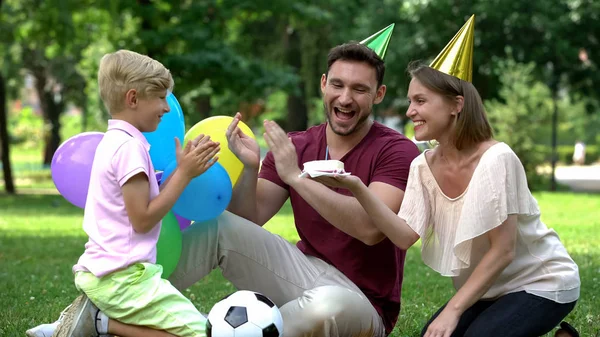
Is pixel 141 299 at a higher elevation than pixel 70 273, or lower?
higher

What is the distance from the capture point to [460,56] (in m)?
3.90

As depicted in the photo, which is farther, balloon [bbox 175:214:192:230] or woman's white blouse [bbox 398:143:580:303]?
balloon [bbox 175:214:192:230]

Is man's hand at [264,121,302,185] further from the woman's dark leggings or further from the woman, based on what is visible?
the woman's dark leggings

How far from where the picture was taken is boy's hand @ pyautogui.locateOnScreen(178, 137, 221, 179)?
149 inches

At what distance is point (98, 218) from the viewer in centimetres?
370

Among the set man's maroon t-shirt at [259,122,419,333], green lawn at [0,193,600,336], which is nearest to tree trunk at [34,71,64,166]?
green lawn at [0,193,600,336]

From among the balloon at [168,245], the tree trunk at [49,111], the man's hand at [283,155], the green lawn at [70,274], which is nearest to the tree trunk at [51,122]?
the tree trunk at [49,111]

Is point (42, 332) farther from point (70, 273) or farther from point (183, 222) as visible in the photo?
point (70, 273)

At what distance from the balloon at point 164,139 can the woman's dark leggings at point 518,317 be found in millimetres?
1724

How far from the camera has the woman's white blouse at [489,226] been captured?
A: 3770 millimetres

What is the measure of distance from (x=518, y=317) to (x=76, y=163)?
2.23 m

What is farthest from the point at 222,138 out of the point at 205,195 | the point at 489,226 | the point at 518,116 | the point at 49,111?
the point at 49,111

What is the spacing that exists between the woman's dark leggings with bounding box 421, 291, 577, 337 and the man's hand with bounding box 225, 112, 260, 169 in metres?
1.38

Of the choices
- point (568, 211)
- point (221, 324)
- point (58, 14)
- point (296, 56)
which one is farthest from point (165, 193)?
point (296, 56)
